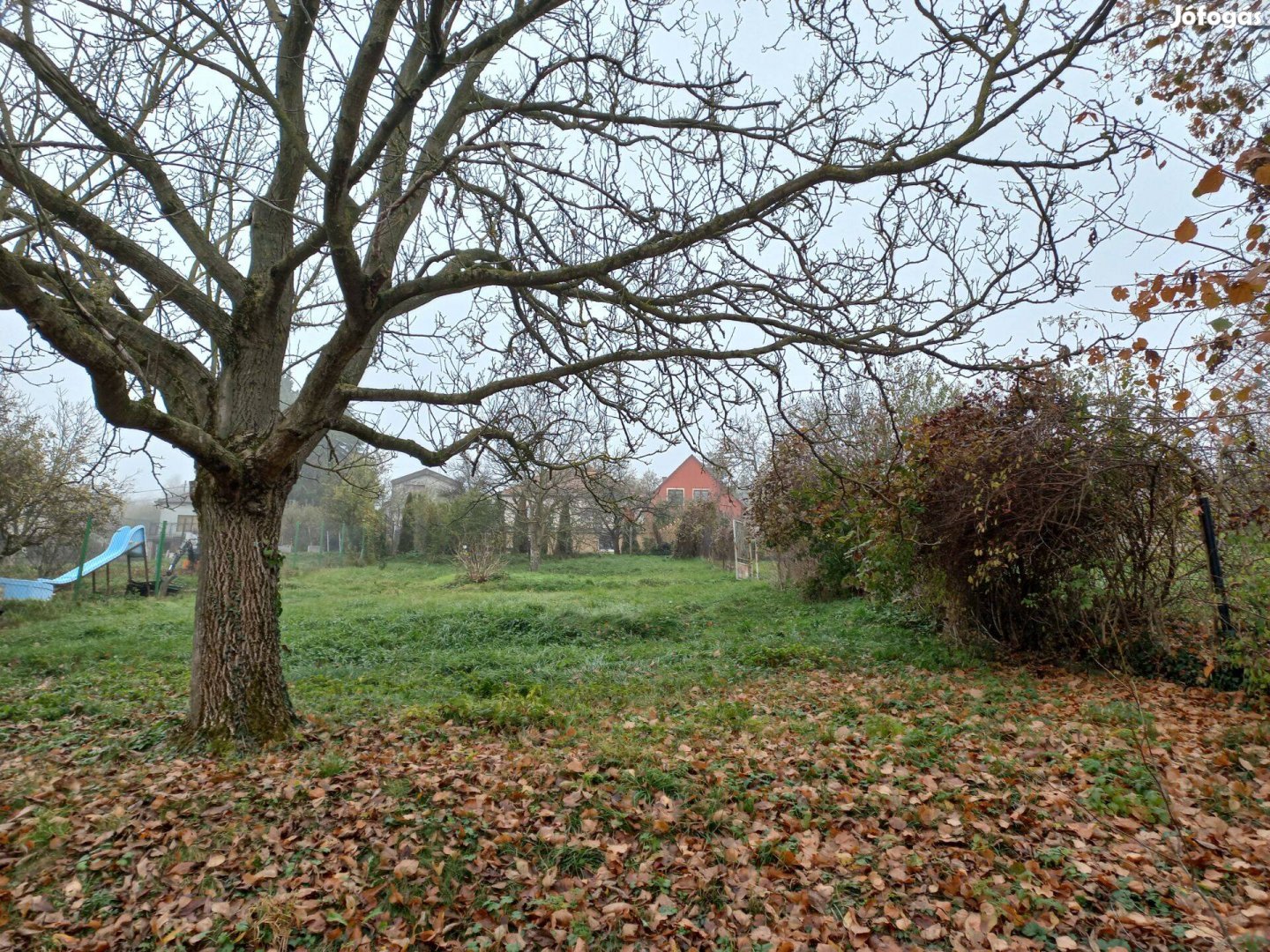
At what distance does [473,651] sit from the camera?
9.87m

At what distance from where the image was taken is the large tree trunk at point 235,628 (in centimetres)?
518

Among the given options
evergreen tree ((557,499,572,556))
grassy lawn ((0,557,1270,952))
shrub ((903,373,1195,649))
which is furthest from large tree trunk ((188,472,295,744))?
evergreen tree ((557,499,572,556))

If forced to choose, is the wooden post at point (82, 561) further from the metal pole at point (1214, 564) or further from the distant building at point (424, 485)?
the metal pole at point (1214, 564)

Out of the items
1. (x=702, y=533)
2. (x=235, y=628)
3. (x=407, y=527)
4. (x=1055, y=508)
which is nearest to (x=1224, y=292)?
(x=1055, y=508)

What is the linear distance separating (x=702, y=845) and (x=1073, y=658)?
553 cm

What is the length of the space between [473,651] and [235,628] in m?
4.89

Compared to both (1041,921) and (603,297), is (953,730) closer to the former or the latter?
(1041,921)

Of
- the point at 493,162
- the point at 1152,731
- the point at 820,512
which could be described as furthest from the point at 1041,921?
the point at 820,512

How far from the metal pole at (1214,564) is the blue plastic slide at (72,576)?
20.0m

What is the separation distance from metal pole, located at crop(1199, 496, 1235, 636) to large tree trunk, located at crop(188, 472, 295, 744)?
809cm

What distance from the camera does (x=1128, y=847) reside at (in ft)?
11.3

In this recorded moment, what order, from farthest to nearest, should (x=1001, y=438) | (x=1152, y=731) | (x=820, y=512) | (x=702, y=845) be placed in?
→ (x=820, y=512) < (x=1001, y=438) < (x=1152, y=731) < (x=702, y=845)

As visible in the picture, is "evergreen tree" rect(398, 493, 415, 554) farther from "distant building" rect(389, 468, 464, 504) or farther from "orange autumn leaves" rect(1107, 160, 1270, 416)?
"orange autumn leaves" rect(1107, 160, 1270, 416)

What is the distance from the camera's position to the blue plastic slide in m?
16.0
